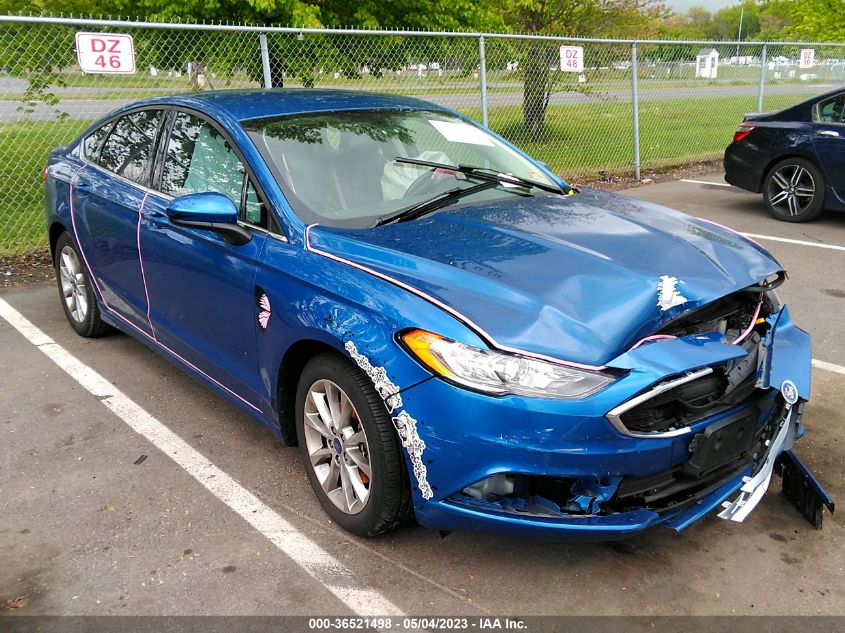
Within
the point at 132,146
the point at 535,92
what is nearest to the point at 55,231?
the point at 132,146

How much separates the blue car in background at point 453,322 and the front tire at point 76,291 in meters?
1.18

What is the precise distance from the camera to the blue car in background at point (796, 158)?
8023 mm

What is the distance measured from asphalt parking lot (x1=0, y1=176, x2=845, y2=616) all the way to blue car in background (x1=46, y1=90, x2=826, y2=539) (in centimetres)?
23

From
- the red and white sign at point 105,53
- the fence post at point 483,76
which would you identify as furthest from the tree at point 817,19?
the red and white sign at point 105,53

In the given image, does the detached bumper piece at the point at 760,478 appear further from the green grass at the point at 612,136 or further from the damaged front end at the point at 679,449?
the green grass at the point at 612,136

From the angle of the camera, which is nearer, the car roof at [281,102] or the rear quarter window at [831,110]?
the car roof at [281,102]

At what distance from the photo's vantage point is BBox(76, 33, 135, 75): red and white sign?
267 inches

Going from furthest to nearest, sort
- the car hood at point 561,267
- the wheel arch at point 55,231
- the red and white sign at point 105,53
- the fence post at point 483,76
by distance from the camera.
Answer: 1. the fence post at point 483,76
2. the red and white sign at point 105,53
3. the wheel arch at point 55,231
4. the car hood at point 561,267

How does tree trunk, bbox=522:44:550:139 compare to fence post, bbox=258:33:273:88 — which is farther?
tree trunk, bbox=522:44:550:139

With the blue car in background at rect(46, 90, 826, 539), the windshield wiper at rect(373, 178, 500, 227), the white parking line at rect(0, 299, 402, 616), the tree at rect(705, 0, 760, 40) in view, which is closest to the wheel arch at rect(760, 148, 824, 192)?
the blue car in background at rect(46, 90, 826, 539)

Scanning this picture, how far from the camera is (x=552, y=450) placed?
2.43 metres

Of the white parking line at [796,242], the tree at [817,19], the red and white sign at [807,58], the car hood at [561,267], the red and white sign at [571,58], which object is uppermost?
the tree at [817,19]

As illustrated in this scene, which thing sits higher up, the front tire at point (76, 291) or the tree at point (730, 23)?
the tree at point (730, 23)

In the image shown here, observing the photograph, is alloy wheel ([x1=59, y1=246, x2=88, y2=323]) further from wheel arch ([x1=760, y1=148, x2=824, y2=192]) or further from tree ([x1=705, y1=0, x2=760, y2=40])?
tree ([x1=705, y1=0, x2=760, y2=40])
